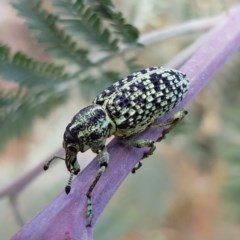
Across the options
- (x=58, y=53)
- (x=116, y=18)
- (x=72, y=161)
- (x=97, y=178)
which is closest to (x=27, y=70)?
(x=58, y=53)

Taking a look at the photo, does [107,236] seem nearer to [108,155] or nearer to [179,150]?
[108,155]

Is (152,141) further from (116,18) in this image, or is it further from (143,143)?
(116,18)

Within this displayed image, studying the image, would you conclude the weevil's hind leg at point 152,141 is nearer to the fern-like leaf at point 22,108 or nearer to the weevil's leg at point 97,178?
the weevil's leg at point 97,178

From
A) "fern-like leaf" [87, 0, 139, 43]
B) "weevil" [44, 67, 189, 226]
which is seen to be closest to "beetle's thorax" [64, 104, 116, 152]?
"weevil" [44, 67, 189, 226]

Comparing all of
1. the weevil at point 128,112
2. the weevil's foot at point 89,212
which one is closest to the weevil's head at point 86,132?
the weevil at point 128,112

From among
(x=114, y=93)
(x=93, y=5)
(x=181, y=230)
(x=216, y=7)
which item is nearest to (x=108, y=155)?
(x=114, y=93)

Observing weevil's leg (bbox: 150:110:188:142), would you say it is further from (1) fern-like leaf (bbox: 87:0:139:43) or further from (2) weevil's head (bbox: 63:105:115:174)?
(1) fern-like leaf (bbox: 87:0:139:43)
